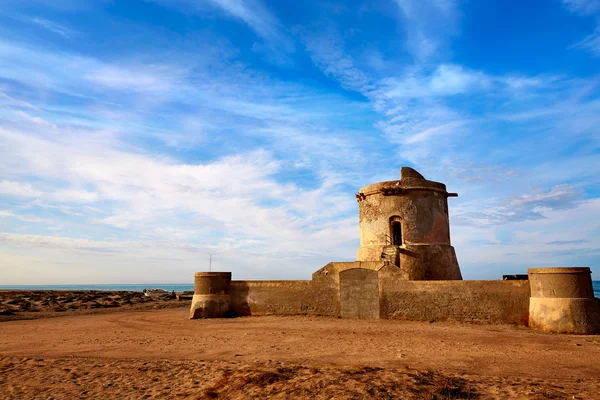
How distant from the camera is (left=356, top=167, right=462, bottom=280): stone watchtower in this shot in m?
16.5

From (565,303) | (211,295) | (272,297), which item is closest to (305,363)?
(565,303)

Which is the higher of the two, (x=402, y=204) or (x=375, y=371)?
(x=402, y=204)

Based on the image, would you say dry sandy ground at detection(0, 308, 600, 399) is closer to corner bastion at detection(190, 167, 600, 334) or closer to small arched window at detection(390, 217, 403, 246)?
corner bastion at detection(190, 167, 600, 334)

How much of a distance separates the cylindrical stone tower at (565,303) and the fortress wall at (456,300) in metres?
0.65

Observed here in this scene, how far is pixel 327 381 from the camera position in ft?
21.0

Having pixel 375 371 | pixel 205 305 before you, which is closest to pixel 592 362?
pixel 375 371

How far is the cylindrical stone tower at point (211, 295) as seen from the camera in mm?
15688

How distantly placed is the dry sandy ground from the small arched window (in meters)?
5.12

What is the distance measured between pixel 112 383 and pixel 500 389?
6.16 m

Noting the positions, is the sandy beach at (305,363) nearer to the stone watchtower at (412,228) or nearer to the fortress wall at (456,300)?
A: the fortress wall at (456,300)

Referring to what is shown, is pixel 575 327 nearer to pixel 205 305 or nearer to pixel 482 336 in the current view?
pixel 482 336

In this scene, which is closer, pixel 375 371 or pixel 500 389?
pixel 500 389

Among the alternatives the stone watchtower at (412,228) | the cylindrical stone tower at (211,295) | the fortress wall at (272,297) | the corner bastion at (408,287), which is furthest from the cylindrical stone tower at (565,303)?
the cylindrical stone tower at (211,295)

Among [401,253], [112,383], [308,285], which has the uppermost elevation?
[401,253]
